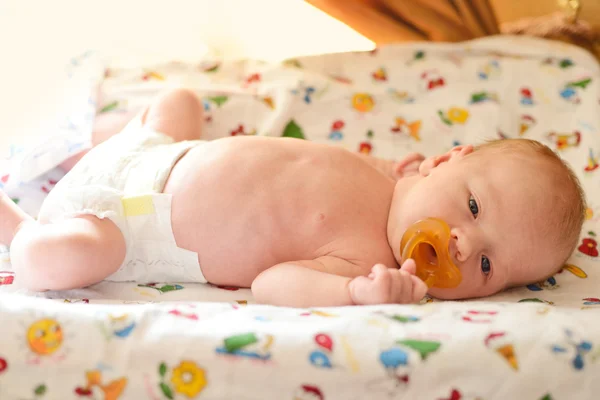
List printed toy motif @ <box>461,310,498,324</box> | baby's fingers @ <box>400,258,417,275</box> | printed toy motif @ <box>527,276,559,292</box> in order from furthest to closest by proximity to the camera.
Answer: printed toy motif @ <box>527,276,559,292</box>
baby's fingers @ <box>400,258,417,275</box>
printed toy motif @ <box>461,310,498,324</box>

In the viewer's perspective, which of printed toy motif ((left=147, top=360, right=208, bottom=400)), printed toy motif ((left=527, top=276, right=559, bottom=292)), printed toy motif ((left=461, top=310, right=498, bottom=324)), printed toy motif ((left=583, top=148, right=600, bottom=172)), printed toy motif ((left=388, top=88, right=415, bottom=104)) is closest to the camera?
printed toy motif ((left=147, top=360, right=208, bottom=400))

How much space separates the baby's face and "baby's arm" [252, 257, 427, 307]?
146mm

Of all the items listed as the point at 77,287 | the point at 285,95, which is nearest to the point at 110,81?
the point at 285,95

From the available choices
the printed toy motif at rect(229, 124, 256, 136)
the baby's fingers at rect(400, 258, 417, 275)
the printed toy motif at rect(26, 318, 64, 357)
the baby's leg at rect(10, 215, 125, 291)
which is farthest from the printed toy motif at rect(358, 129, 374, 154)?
the printed toy motif at rect(26, 318, 64, 357)

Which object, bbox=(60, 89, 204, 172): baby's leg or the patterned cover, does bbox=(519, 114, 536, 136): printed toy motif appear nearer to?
the patterned cover

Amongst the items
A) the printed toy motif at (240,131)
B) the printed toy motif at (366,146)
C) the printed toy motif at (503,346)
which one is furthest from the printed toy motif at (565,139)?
the printed toy motif at (503,346)

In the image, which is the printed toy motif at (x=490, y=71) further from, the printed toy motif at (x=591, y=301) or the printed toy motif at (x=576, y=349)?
the printed toy motif at (x=576, y=349)

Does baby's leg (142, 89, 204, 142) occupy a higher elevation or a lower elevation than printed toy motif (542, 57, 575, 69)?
lower

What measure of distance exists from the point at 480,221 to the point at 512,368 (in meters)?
0.37

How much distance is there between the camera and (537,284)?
132 centimetres

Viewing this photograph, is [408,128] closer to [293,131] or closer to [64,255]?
[293,131]

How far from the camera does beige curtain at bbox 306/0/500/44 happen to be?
78.1 inches

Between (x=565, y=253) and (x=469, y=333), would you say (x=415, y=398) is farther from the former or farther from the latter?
(x=565, y=253)

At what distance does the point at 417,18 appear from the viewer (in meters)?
2.04
